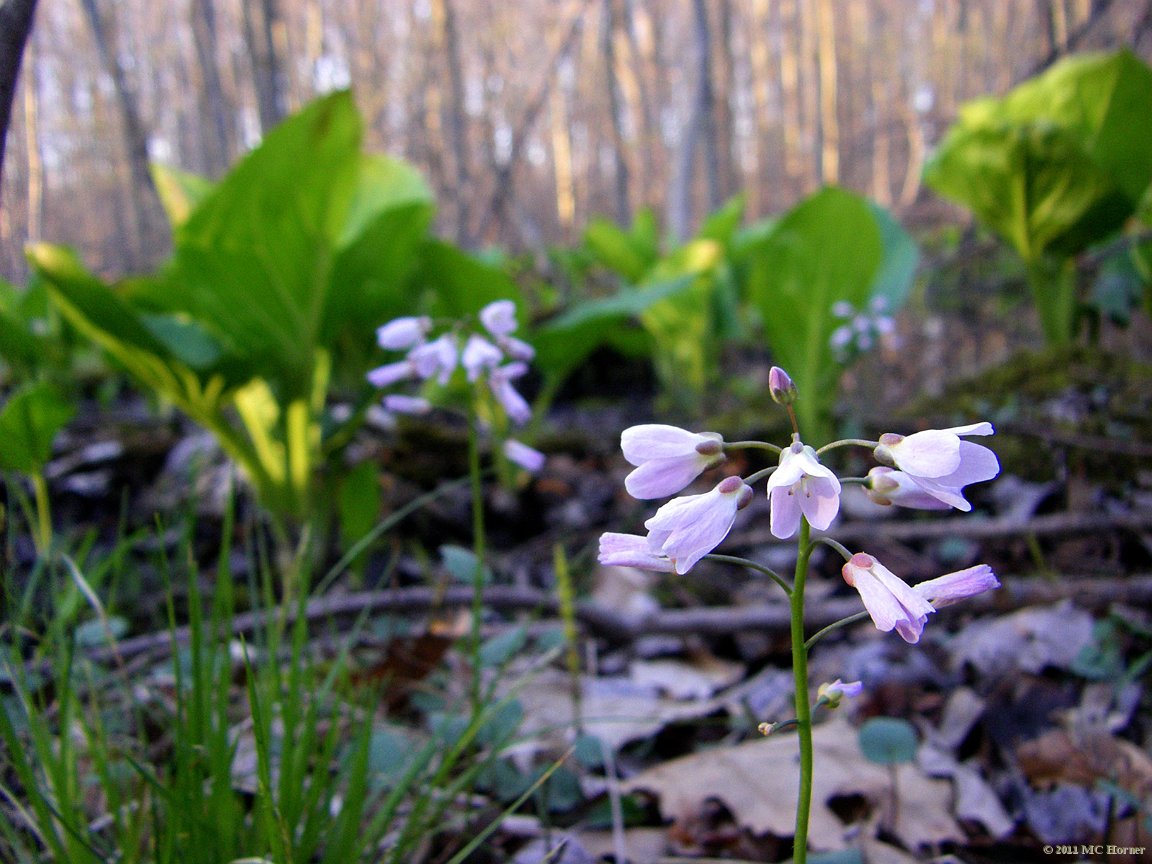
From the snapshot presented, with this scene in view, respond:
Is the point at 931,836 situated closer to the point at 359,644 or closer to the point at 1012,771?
the point at 1012,771

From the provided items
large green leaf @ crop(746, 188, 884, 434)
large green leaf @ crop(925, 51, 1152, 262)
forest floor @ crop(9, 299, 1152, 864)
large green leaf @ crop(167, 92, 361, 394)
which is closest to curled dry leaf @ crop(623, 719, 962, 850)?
forest floor @ crop(9, 299, 1152, 864)

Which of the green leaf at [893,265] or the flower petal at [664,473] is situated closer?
the flower petal at [664,473]

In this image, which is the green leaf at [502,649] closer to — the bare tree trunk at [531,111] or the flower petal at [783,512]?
the flower petal at [783,512]

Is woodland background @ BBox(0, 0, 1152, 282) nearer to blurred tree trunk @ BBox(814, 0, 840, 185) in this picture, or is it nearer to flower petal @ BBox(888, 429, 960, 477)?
blurred tree trunk @ BBox(814, 0, 840, 185)

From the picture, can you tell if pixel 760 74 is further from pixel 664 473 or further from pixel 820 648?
pixel 664 473

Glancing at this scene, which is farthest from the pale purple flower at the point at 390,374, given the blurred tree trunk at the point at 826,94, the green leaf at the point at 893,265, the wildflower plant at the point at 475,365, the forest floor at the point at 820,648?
the blurred tree trunk at the point at 826,94

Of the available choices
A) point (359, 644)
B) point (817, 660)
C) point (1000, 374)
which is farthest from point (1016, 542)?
point (359, 644)
